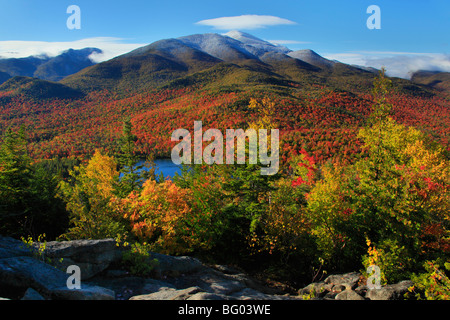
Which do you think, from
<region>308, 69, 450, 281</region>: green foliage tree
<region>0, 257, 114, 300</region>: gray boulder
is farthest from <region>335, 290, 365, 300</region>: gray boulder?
<region>0, 257, 114, 300</region>: gray boulder

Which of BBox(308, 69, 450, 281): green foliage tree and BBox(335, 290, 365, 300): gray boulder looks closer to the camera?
BBox(335, 290, 365, 300): gray boulder

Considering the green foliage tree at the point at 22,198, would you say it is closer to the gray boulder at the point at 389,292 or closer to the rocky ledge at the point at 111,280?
the rocky ledge at the point at 111,280

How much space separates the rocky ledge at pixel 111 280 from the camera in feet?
23.5

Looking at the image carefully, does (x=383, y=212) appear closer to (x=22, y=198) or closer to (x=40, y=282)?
(x=40, y=282)

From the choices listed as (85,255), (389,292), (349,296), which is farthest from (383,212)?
(85,255)

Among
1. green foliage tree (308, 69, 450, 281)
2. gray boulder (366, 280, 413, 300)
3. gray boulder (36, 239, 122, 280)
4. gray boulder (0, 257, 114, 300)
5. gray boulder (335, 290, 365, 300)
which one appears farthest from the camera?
green foliage tree (308, 69, 450, 281)

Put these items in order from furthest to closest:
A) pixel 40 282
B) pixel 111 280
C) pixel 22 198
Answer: pixel 22 198
pixel 111 280
pixel 40 282

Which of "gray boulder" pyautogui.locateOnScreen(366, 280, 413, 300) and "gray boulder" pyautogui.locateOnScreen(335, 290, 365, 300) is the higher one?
"gray boulder" pyautogui.locateOnScreen(366, 280, 413, 300)

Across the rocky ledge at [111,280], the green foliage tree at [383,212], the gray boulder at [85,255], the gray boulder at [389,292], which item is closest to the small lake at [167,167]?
the green foliage tree at [383,212]

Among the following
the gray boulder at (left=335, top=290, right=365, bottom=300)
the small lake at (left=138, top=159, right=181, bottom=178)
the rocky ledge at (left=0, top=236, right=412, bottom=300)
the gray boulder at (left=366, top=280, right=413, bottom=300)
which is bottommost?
the small lake at (left=138, top=159, right=181, bottom=178)

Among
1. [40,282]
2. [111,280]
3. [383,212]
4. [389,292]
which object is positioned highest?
[40,282]

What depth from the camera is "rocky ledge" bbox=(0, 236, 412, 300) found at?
23.5ft

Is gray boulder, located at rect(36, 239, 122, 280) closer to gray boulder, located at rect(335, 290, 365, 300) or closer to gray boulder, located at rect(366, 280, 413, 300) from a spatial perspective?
gray boulder, located at rect(335, 290, 365, 300)

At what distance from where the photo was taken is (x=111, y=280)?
10.1m
